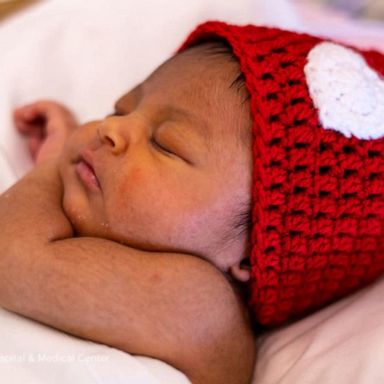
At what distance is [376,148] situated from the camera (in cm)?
81

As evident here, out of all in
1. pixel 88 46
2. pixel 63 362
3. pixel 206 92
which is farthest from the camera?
pixel 88 46

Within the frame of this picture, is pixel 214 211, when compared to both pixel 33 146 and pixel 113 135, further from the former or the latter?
pixel 33 146

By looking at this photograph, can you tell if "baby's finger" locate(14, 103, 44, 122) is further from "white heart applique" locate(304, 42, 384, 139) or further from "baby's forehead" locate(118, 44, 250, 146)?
"white heart applique" locate(304, 42, 384, 139)

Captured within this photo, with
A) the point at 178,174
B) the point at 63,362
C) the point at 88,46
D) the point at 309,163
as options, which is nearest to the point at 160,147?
the point at 178,174

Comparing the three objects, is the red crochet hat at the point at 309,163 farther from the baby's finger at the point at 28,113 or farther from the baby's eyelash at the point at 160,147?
the baby's finger at the point at 28,113

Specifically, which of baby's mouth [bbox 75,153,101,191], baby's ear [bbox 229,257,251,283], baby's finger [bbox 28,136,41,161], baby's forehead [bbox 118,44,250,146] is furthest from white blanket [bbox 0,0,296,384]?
baby's ear [bbox 229,257,251,283]

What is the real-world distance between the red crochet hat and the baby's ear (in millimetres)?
13

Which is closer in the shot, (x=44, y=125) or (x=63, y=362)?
(x=63, y=362)

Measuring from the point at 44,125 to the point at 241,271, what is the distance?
49 cm

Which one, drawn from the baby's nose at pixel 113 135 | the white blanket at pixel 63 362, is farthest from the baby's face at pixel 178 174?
the white blanket at pixel 63 362

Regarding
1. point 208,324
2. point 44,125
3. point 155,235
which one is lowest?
point 208,324

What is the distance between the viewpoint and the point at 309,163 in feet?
2.56

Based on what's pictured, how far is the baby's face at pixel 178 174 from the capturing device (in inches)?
31.4

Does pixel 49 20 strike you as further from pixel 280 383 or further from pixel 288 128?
pixel 280 383
